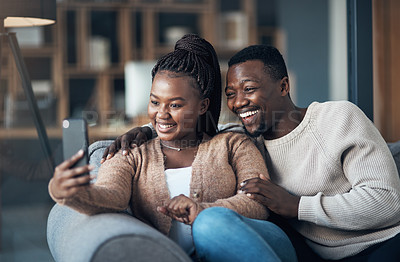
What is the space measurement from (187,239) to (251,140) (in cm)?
36

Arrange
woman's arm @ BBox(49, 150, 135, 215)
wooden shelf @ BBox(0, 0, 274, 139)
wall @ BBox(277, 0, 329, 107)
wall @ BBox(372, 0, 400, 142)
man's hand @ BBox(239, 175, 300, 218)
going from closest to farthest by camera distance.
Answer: woman's arm @ BBox(49, 150, 135, 215)
man's hand @ BBox(239, 175, 300, 218)
wall @ BBox(372, 0, 400, 142)
wooden shelf @ BBox(0, 0, 274, 139)
wall @ BBox(277, 0, 329, 107)

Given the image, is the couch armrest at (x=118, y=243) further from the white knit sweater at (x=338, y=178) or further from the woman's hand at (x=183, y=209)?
the white knit sweater at (x=338, y=178)

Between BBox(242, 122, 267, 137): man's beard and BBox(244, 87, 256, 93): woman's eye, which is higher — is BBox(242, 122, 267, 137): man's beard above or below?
below

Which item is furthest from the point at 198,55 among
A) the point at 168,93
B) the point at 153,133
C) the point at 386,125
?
the point at 386,125

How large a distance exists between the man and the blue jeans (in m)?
0.19

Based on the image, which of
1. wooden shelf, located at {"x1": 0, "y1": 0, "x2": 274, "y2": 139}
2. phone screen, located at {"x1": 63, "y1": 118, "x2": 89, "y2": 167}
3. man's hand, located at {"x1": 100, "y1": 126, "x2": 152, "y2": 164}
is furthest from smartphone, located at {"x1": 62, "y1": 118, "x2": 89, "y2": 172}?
wooden shelf, located at {"x1": 0, "y1": 0, "x2": 274, "y2": 139}

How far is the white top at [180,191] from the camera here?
49.0 inches

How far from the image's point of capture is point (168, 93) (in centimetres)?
128

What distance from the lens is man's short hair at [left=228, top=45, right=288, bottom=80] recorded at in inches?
55.0

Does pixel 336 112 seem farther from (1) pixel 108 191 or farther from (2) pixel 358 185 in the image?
(1) pixel 108 191

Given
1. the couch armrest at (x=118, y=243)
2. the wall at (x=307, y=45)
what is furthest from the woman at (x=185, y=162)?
the wall at (x=307, y=45)

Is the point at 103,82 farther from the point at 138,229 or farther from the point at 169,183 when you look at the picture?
the point at 138,229

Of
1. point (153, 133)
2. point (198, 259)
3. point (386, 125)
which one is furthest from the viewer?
point (386, 125)

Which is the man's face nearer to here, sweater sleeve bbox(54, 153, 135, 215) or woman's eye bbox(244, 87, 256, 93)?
woman's eye bbox(244, 87, 256, 93)
